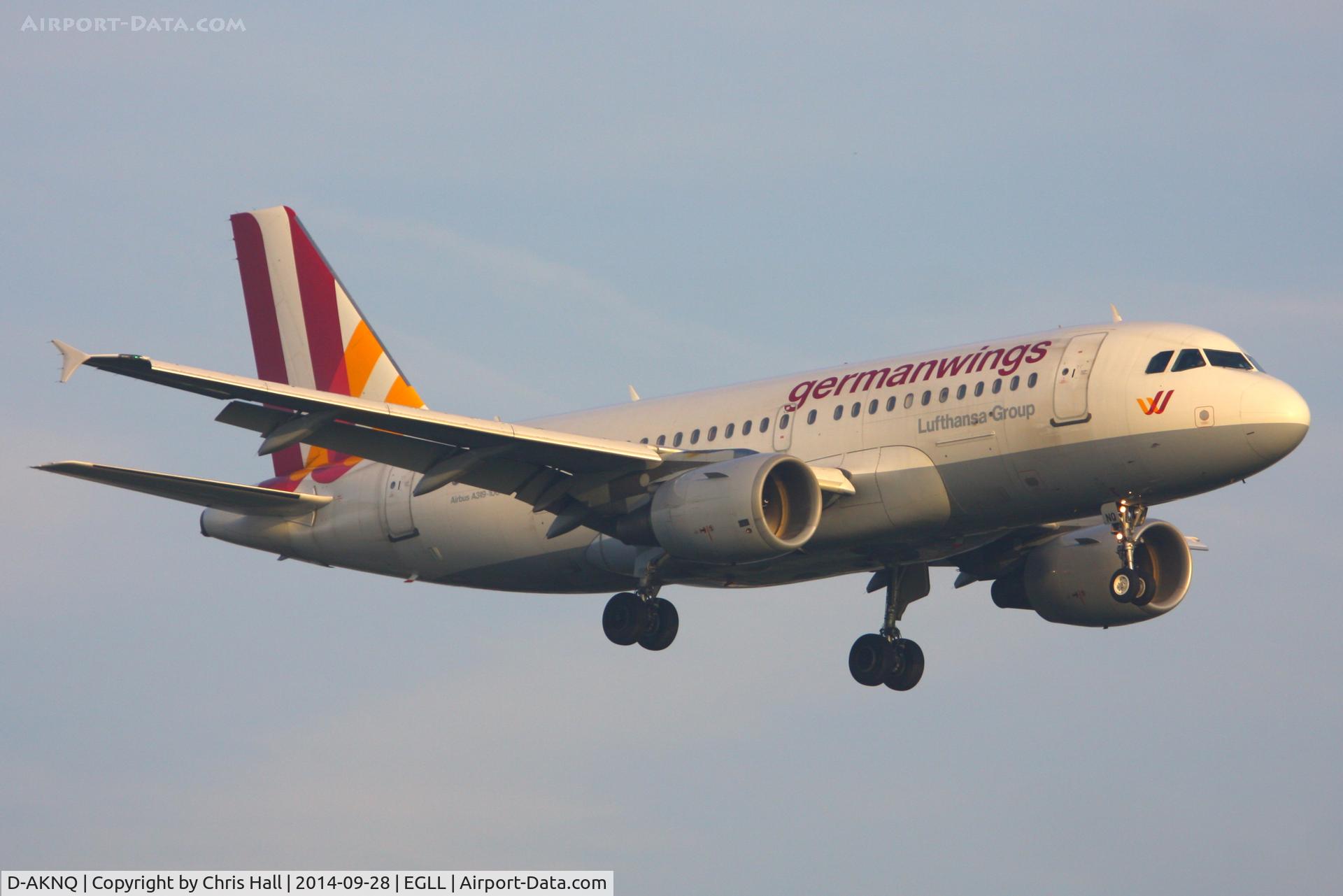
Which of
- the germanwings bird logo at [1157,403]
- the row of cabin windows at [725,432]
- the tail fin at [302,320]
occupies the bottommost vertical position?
the germanwings bird logo at [1157,403]

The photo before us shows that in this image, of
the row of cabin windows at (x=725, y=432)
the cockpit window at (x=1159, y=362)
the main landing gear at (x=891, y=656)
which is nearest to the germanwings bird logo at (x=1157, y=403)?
the cockpit window at (x=1159, y=362)

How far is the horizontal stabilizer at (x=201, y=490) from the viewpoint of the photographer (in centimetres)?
3697

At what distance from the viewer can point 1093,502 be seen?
3700 cm

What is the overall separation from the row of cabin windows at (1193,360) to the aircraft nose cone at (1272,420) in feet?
2.33

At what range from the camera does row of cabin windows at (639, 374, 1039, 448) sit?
121ft

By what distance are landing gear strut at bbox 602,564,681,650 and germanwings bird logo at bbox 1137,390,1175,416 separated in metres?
10.7

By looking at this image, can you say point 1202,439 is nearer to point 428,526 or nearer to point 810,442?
point 810,442

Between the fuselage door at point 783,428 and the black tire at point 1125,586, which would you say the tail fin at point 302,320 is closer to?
the fuselage door at point 783,428

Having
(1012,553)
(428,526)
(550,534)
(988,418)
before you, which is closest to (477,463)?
(550,534)

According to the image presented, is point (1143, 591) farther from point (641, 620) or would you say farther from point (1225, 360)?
point (641, 620)

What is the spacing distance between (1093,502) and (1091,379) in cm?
240

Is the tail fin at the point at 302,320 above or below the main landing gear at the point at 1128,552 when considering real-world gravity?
above

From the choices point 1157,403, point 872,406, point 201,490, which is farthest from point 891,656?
point 201,490

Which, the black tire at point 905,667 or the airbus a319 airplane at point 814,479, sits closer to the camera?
the airbus a319 airplane at point 814,479
